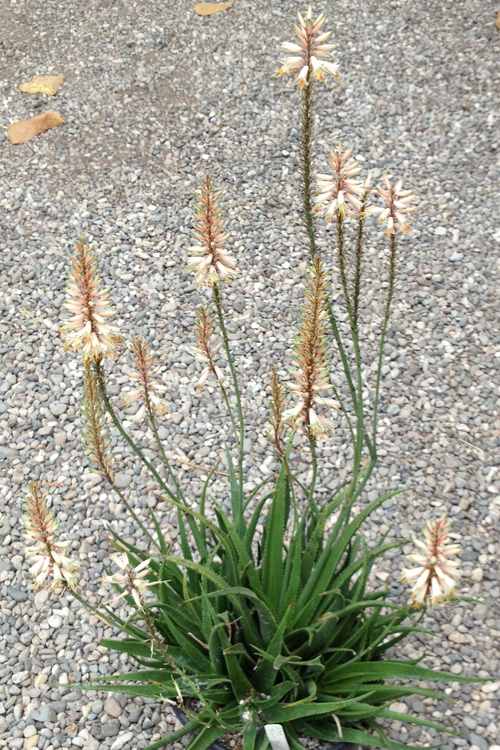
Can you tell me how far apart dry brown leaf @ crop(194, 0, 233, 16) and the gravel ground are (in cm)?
8

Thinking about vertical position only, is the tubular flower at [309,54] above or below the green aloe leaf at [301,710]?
above

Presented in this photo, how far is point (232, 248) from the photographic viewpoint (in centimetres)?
466

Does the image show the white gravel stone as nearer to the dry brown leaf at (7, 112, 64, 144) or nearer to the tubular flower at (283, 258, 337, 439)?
the tubular flower at (283, 258, 337, 439)

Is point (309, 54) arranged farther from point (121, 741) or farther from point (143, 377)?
point (121, 741)

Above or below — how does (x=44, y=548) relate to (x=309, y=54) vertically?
below

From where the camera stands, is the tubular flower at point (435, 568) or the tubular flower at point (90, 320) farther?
the tubular flower at point (90, 320)

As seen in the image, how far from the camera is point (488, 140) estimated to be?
5109 millimetres

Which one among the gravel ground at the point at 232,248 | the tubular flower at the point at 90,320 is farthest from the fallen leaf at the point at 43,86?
the tubular flower at the point at 90,320

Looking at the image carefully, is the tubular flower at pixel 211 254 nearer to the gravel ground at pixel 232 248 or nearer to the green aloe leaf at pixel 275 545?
the green aloe leaf at pixel 275 545

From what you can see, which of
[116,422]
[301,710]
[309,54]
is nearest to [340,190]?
[309,54]

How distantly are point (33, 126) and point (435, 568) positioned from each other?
167 inches

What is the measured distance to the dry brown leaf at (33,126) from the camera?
17.8 feet

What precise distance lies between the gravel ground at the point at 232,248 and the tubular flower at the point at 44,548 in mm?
812

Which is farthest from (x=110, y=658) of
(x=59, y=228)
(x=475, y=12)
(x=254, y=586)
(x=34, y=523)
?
(x=475, y=12)
